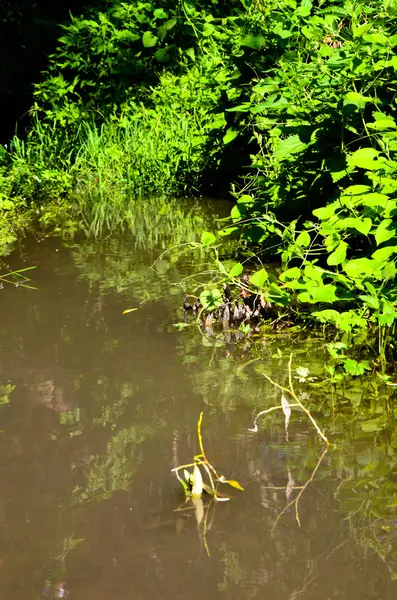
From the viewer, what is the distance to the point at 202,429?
2900 mm

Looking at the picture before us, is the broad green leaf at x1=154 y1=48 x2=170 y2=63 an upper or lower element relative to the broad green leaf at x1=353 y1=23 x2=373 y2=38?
lower

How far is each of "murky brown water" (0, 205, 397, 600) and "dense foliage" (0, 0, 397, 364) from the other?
0.44m

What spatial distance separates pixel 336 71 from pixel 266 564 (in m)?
2.49

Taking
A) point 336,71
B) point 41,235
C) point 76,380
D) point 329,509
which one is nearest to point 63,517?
point 329,509

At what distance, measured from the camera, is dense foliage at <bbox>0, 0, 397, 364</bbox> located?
353 centimetres

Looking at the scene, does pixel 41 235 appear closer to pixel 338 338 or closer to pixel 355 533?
pixel 338 338

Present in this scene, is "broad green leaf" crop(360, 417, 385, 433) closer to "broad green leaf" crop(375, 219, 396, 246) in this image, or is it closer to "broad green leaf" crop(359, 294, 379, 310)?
"broad green leaf" crop(359, 294, 379, 310)

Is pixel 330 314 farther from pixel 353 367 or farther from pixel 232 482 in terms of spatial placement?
pixel 232 482

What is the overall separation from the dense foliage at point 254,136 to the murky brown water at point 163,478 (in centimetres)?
44

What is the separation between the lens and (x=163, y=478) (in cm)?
260

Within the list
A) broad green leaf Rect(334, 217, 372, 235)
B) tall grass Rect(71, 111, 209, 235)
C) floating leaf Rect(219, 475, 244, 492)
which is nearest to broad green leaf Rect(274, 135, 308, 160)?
broad green leaf Rect(334, 217, 372, 235)

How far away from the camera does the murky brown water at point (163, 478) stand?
217cm

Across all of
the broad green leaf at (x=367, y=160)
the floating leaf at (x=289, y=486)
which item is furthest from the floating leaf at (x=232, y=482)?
the broad green leaf at (x=367, y=160)

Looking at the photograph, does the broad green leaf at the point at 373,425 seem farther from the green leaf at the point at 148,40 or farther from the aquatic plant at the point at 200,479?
the green leaf at the point at 148,40
